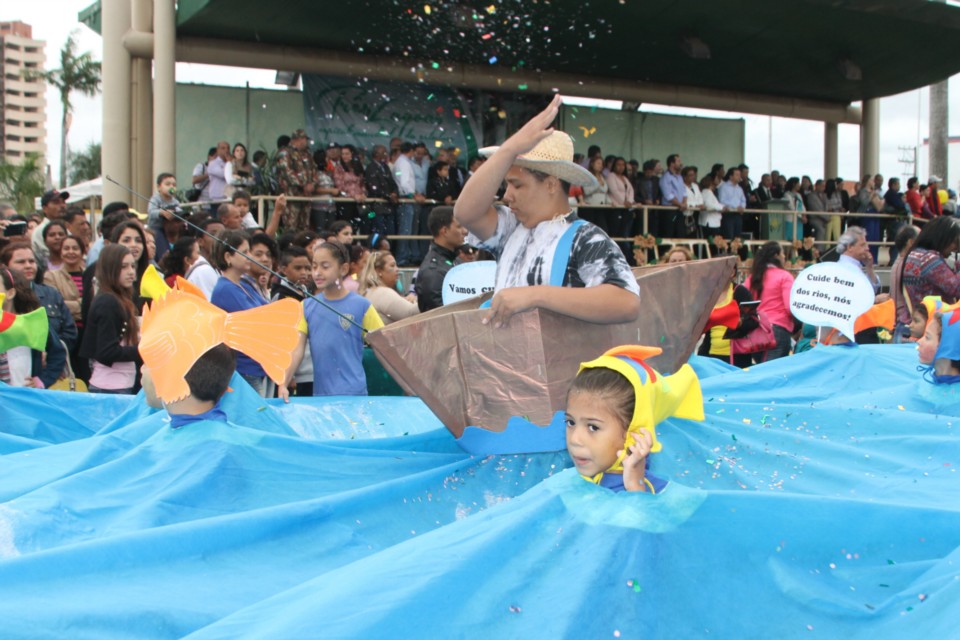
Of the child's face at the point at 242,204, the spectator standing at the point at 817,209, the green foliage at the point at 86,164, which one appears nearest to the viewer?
the child's face at the point at 242,204

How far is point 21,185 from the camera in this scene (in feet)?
123

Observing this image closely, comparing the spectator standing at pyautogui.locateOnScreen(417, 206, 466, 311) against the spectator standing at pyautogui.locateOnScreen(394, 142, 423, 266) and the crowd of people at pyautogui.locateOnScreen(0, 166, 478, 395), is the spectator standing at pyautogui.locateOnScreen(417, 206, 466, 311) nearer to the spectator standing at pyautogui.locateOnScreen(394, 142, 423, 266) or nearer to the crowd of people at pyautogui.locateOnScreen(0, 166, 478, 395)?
the crowd of people at pyautogui.locateOnScreen(0, 166, 478, 395)

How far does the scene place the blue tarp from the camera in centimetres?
209

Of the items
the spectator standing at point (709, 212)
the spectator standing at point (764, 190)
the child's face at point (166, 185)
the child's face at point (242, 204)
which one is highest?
the spectator standing at point (764, 190)

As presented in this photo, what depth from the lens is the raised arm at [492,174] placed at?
309cm

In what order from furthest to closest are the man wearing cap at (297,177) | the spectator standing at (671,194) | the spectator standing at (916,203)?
the spectator standing at (916,203), the spectator standing at (671,194), the man wearing cap at (297,177)

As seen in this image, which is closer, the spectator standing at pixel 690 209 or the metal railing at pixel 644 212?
the metal railing at pixel 644 212

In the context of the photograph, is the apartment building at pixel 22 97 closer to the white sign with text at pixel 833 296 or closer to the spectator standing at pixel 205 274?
the spectator standing at pixel 205 274

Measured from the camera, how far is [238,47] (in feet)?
40.5

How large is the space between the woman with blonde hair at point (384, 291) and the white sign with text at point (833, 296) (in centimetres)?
241

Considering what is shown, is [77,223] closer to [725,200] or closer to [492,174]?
[492,174]

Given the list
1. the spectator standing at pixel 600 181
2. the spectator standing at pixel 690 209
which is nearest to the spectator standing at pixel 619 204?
the spectator standing at pixel 600 181

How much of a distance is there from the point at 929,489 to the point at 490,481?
134 cm

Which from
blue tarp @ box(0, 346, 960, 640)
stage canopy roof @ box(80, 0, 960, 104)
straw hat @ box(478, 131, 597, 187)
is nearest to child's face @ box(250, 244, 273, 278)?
blue tarp @ box(0, 346, 960, 640)
